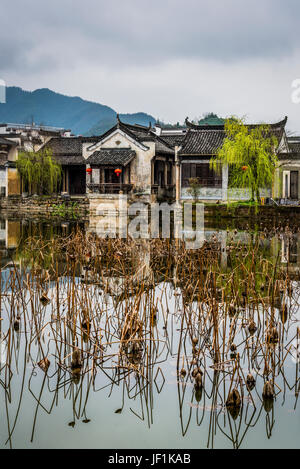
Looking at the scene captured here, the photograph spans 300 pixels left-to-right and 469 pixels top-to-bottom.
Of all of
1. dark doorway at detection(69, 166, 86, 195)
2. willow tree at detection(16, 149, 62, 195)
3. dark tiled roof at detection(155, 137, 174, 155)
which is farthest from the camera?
Result: dark doorway at detection(69, 166, 86, 195)

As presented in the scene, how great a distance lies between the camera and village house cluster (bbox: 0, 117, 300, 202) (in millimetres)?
22938

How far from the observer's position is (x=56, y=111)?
6698 inches

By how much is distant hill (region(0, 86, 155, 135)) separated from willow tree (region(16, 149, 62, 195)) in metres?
122

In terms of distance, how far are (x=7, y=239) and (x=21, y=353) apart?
30.9 feet

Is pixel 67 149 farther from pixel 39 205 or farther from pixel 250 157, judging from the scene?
pixel 250 157

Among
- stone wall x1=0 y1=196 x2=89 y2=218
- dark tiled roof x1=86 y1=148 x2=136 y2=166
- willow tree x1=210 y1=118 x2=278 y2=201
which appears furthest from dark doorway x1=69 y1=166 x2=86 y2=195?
willow tree x1=210 y1=118 x2=278 y2=201

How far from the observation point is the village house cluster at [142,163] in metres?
22.9

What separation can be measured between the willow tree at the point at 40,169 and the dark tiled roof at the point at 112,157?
2.14m

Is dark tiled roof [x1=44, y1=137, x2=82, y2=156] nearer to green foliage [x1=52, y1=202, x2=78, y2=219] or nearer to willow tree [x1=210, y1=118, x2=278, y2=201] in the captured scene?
green foliage [x1=52, y1=202, x2=78, y2=219]

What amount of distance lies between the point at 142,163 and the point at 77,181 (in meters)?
4.64

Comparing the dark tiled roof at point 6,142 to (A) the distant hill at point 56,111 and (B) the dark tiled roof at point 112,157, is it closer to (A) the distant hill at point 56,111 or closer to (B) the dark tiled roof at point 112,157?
(B) the dark tiled roof at point 112,157
